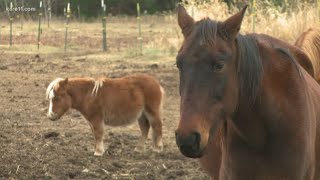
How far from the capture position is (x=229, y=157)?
12.4 ft

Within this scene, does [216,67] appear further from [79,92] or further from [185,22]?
[79,92]

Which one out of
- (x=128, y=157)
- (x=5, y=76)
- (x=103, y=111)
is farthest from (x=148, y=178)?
(x=5, y=76)

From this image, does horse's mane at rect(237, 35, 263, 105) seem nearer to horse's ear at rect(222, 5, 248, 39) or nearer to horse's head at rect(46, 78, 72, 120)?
horse's ear at rect(222, 5, 248, 39)

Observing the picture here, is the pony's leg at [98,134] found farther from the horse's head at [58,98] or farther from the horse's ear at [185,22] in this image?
the horse's ear at [185,22]

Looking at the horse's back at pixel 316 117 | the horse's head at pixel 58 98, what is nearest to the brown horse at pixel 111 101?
the horse's head at pixel 58 98

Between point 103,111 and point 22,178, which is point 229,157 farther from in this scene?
point 103,111

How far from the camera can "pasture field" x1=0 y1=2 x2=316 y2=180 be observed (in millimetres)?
7375

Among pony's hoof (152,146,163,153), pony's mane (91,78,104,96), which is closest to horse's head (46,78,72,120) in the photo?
pony's mane (91,78,104,96)

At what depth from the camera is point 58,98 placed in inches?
352

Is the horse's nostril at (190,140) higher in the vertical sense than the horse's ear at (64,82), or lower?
higher

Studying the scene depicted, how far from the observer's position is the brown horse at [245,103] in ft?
10.3

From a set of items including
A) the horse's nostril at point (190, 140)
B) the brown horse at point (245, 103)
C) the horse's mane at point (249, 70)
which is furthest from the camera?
the horse's mane at point (249, 70)

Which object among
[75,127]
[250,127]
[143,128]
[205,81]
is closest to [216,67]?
[205,81]

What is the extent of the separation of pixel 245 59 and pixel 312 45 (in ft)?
6.94
